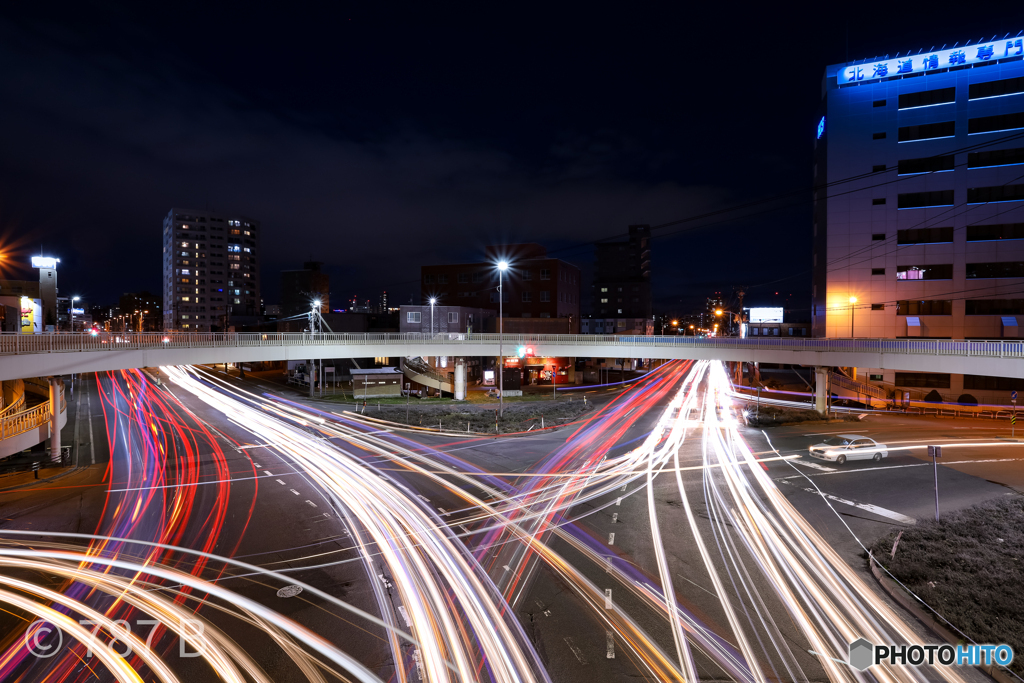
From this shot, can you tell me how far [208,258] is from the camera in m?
128

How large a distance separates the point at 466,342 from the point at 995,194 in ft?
165

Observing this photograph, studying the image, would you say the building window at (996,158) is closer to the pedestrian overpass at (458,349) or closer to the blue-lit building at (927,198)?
the blue-lit building at (927,198)

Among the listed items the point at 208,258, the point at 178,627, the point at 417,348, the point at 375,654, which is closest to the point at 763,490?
the point at 375,654

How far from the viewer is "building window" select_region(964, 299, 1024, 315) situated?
43.1 metres

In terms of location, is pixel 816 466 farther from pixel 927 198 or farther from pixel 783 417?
pixel 927 198

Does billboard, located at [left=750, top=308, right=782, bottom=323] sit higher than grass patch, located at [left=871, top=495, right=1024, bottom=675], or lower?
higher

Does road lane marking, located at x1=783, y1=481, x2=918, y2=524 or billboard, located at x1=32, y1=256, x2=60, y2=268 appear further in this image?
billboard, located at x1=32, y1=256, x2=60, y2=268

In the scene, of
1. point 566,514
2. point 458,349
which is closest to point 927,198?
point 458,349

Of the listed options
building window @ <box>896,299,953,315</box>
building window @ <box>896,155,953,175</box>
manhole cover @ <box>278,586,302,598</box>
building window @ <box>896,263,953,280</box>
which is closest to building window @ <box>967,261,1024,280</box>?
building window @ <box>896,263,953,280</box>

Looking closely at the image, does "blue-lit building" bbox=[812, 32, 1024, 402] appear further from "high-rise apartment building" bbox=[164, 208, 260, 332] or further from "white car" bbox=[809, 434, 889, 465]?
"high-rise apartment building" bbox=[164, 208, 260, 332]

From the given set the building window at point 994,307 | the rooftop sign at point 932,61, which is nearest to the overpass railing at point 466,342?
the building window at point 994,307

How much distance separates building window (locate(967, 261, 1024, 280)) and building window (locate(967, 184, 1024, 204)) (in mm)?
5734

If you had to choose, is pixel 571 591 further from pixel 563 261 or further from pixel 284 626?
pixel 563 261

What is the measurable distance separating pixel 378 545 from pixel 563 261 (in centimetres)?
5851
